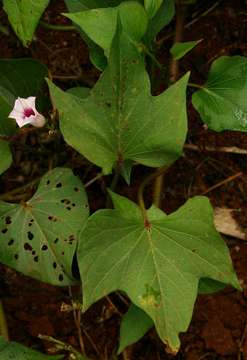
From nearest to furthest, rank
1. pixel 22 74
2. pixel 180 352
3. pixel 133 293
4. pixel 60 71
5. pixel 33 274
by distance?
pixel 133 293 < pixel 33 274 < pixel 22 74 < pixel 180 352 < pixel 60 71

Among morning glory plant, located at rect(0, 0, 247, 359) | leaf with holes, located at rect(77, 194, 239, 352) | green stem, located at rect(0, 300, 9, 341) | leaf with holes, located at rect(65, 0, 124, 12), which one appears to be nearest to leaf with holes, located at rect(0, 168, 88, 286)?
morning glory plant, located at rect(0, 0, 247, 359)

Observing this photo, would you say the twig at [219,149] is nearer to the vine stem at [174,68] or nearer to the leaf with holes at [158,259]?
the vine stem at [174,68]

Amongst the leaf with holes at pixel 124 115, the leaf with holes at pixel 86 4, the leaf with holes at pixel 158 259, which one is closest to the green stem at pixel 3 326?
the leaf with holes at pixel 158 259

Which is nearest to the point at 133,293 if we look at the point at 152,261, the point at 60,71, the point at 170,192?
the point at 152,261

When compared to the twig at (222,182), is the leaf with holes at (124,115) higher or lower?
higher

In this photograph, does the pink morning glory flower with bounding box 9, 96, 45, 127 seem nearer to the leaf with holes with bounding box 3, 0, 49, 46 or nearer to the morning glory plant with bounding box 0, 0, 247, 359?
the morning glory plant with bounding box 0, 0, 247, 359

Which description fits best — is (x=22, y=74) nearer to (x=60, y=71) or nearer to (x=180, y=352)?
(x=60, y=71)

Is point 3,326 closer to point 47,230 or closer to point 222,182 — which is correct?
point 47,230
